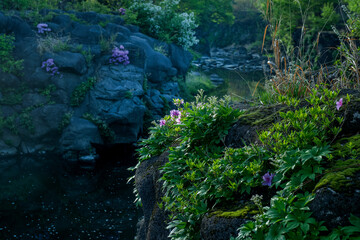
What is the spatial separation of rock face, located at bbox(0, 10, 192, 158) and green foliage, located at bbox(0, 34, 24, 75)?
157mm

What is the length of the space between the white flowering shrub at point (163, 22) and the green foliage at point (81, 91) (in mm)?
5649

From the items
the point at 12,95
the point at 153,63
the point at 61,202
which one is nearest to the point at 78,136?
the point at 12,95

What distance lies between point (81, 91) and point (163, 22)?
7129 millimetres

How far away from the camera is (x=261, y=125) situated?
3082mm

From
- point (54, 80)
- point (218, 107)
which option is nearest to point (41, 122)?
point (54, 80)

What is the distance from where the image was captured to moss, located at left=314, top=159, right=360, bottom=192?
184 centimetres

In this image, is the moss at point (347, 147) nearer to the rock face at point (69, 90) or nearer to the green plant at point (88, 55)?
the rock face at point (69, 90)

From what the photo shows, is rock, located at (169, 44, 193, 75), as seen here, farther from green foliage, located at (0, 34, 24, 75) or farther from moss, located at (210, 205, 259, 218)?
moss, located at (210, 205, 259, 218)

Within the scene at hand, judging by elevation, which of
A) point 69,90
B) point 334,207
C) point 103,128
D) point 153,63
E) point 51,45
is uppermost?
point 334,207

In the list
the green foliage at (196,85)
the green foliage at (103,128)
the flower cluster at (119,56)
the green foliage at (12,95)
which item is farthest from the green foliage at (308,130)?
the green foliage at (196,85)

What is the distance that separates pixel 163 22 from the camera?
53.6 ft

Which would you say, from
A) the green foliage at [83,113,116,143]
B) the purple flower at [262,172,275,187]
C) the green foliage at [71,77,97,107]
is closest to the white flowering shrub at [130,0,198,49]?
the green foliage at [71,77,97,107]

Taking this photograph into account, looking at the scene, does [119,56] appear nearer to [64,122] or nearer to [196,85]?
[64,122]

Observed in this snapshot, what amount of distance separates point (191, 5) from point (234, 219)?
1005 inches
